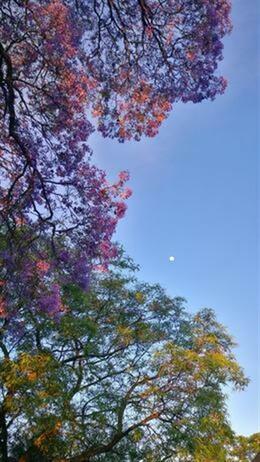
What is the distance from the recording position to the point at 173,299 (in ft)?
43.3

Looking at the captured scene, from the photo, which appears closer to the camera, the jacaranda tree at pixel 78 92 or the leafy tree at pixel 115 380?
the jacaranda tree at pixel 78 92

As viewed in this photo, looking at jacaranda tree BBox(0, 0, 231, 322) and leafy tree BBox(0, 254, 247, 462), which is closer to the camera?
jacaranda tree BBox(0, 0, 231, 322)

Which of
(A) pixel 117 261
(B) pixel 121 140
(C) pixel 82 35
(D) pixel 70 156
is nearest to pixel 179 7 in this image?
(C) pixel 82 35

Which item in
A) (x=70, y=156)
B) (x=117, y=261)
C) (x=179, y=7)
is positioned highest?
(x=117, y=261)

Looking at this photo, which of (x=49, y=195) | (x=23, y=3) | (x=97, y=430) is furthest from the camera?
(x=97, y=430)

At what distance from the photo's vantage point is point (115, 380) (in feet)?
39.2

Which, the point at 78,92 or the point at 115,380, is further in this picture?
the point at 115,380

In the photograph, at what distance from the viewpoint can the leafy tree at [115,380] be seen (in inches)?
393

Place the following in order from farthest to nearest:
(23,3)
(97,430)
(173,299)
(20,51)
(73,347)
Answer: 1. (173,299)
2. (73,347)
3. (97,430)
4. (20,51)
5. (23,3)

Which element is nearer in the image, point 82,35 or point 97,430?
point 82,35

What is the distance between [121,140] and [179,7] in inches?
72.0

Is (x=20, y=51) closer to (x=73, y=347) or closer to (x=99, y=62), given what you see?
(x=99, y=62)

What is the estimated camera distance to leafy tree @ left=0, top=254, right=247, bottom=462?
9.99 metres

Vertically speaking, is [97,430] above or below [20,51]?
below
